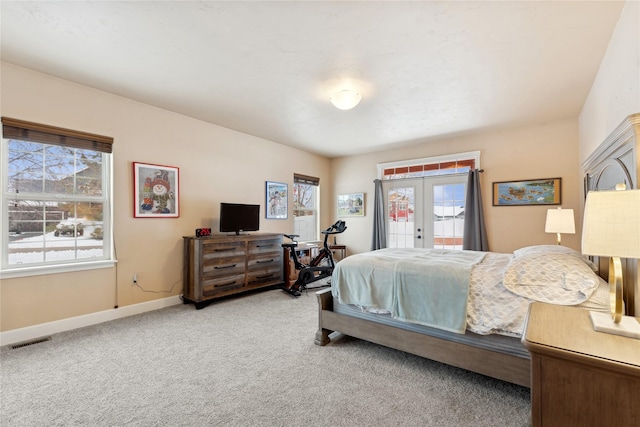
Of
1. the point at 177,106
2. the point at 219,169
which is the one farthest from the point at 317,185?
the point at 177,106

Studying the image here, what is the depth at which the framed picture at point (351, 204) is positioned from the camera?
20.6 ft

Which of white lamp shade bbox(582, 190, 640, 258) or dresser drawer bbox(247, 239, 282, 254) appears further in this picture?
dresser drawer bbox(247, 239, 282, 254)

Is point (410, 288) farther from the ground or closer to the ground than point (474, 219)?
closer to the ground

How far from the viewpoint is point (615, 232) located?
43.7 inches

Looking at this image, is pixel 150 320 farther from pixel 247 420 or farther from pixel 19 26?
pixel 19 26

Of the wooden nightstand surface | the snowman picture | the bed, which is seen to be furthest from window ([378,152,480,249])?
the snowman picture

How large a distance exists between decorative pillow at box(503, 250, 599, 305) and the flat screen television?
359cm

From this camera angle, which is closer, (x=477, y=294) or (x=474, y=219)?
(x=477, y=294)

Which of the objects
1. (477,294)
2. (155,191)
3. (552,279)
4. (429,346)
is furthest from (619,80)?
(155,191)

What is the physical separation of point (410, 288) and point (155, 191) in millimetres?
3446

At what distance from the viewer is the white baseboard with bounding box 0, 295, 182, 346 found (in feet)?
8.97

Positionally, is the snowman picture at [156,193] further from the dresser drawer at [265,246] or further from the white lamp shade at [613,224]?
the white lamp shade at [613,224]

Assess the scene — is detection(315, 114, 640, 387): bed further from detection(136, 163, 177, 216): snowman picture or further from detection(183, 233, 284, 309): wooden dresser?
detection(136, 163, 177, 216): snowman picture

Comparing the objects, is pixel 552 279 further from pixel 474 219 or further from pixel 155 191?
pixel 155 191
